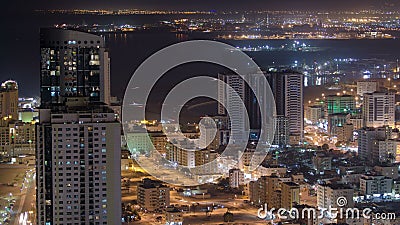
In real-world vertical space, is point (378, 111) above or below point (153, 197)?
above

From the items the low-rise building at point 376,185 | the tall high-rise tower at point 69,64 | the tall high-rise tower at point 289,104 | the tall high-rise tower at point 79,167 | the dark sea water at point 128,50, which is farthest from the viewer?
the dark sea water at point 128,50

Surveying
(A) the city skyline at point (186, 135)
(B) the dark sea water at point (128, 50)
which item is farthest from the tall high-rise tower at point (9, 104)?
(B) the dark sea water at point (128, 50)

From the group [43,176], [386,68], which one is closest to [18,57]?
[386,68]

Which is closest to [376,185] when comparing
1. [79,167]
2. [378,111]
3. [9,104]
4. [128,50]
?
[378,111]

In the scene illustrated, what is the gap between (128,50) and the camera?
20.1 metres

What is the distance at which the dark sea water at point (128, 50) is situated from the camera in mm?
16219

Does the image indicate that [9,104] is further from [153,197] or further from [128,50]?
[128,50]

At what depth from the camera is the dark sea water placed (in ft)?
53.2

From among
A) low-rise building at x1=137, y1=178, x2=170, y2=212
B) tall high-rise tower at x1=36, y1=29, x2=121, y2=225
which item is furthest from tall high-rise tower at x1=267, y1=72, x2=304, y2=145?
tall high-rise tower at x1=36, y1=29, x2=121, y2=225

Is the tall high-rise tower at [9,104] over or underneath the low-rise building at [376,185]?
over

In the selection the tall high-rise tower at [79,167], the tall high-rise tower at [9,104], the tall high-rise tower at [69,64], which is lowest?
the tall high-rise tower at [79,167]

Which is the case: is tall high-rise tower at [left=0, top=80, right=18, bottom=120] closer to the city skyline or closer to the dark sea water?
the city skyline

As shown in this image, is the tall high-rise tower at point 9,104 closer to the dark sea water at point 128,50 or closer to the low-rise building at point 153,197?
the dark sea water at point 128,50

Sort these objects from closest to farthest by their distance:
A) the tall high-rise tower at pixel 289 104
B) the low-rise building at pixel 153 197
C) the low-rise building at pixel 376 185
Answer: the low-rise building at pixel 153 197 → the low-rise building at pixel 376 185 → the tall high-rise tower at pixel 289 104
